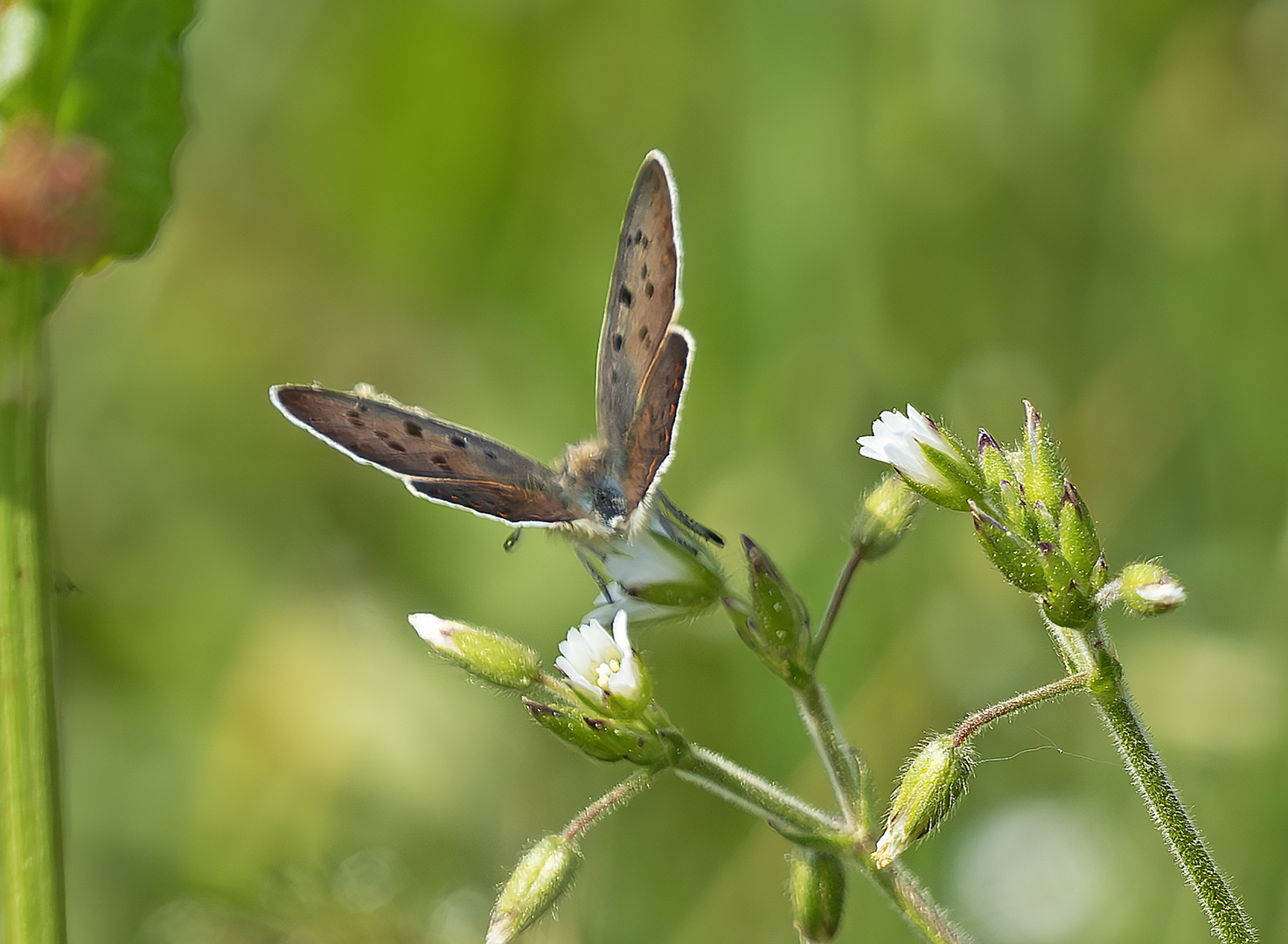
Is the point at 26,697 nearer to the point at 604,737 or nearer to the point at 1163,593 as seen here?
the point at 604,737

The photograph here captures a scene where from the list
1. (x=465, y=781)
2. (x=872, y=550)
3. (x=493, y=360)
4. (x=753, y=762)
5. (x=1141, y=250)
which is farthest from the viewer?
(x=493, y=360)

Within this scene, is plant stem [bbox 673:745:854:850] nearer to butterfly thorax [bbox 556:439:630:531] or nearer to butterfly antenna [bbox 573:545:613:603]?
butterfly antenna [bbox 573:545:613:603]

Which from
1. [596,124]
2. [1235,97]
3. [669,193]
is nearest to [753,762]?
[669,193]

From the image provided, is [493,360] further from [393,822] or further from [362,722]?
[393,822]

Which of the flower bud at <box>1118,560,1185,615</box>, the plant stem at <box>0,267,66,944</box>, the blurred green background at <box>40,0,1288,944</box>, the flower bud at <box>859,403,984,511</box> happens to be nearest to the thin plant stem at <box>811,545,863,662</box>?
the flower bud at <box>859,403,984,511</box>

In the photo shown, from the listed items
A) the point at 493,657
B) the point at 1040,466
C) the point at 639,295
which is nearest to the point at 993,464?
the point at 1040,466

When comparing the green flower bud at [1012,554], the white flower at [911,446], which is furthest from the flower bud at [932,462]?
the green flower bud at [1012,554]

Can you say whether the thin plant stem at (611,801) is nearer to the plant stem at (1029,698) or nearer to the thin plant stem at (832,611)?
the thin plant stem at (832,611)
